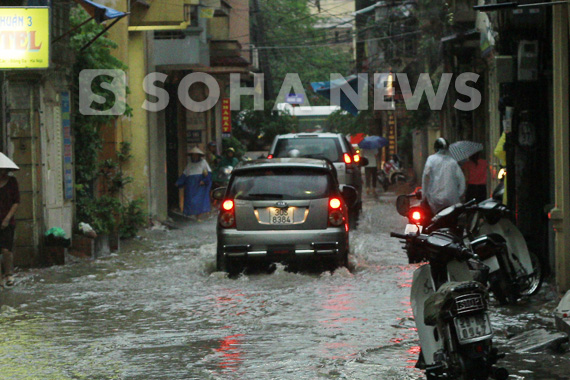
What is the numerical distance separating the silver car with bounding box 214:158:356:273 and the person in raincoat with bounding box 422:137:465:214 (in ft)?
4.25

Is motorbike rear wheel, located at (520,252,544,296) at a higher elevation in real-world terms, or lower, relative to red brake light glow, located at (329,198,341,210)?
lower

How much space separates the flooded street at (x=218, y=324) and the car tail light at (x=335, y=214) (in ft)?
2.15

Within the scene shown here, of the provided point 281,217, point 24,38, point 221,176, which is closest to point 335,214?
point 281,217

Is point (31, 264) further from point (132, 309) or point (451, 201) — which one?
point (451, 201)

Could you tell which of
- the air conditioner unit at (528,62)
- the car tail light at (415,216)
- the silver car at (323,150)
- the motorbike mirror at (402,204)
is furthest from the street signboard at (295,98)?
the motorbike mirror at (402,204)

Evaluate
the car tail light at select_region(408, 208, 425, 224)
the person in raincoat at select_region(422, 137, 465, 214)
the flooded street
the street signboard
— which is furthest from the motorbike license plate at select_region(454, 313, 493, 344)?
the street signboard

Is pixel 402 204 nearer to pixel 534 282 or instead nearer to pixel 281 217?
pixel 534 282

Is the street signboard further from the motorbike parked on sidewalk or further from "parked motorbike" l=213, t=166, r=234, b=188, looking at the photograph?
the motorbike parked on sidewalk

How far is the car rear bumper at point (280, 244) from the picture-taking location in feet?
43.7

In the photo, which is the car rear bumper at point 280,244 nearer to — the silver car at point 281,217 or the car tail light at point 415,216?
the silver car at point 281,217

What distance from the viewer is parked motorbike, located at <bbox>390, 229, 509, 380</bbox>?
6.10 metres

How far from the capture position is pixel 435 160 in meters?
14.2

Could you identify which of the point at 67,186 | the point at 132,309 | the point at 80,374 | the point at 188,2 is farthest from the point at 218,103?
the point at 80,374

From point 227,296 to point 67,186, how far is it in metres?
6.05
